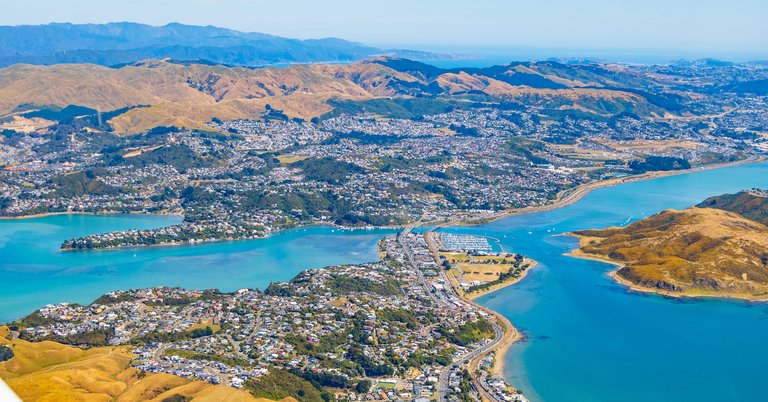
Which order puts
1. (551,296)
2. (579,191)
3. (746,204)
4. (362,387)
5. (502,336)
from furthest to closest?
(579,191) < (746,204) < (551,296) < (502,336) < (362,387)

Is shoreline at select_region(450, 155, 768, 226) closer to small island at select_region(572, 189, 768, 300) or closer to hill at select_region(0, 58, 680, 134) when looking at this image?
small island at select_region(572, 189, 768, 300)

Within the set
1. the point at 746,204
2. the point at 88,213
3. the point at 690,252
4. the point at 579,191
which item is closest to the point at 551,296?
the point at 690,252

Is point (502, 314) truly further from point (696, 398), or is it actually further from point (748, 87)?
point (748, 87)

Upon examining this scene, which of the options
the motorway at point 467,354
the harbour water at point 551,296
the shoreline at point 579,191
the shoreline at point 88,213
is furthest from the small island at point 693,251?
the shoreline at point 88,213

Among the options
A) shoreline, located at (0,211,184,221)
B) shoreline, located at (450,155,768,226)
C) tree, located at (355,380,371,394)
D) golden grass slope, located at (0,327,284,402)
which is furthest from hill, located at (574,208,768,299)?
shoreline, located at (0,211,184,221)

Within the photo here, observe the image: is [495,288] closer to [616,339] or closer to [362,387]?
[616,339]

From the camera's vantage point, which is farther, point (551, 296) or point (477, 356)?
point (551, 296)

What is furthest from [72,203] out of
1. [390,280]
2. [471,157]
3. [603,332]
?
[603,332]
